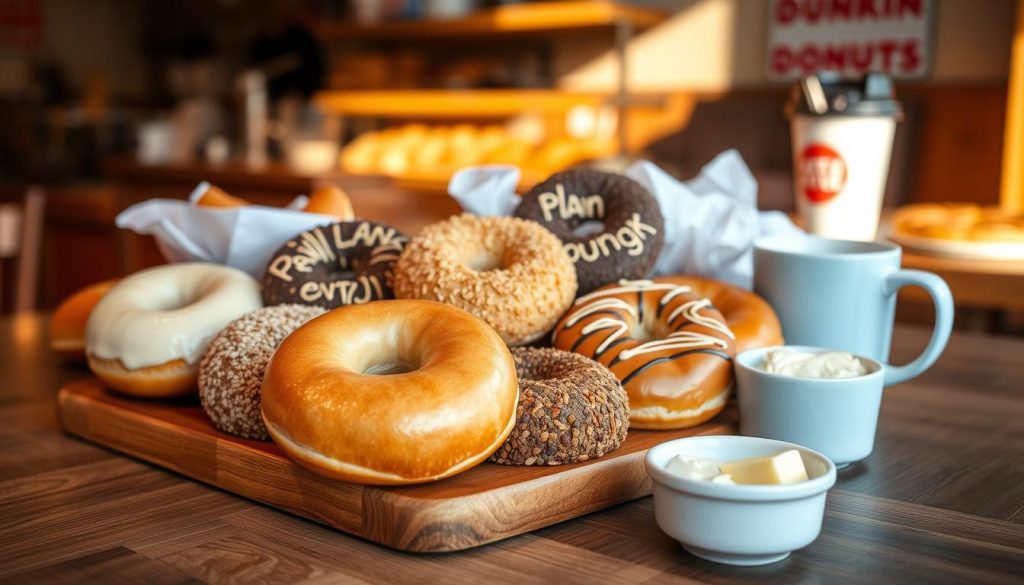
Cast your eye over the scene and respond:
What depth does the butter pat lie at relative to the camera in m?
0.57

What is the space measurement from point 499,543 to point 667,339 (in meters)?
0.27

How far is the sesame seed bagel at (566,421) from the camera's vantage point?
67 centimetres

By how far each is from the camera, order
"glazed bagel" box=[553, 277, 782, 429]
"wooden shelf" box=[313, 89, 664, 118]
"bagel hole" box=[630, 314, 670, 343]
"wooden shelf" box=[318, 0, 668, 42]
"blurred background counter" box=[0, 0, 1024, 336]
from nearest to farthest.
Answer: "glazed bagel" box=[553, 277, 782, 429] → "bagel hole" box=[630, 314, 670, 343] → "blurred background counter" box=[0, 0, 1024, 336] → "wooden shelf" box=[318, 0, 668, 42] → "wooden shelf" box=[313, 89, 664, 118]

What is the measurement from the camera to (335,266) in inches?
38.1

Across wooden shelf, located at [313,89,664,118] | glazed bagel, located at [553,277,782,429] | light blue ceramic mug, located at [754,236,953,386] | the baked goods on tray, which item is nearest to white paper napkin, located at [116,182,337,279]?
glazed bagel, located at [553,277,782,429]

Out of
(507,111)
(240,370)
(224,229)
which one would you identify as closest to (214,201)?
(224,229)

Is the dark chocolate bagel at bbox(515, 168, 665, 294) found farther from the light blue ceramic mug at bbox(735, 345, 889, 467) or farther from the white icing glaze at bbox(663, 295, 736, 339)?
the light blue ceramic mug at bbox(735, 345, 889, 467)

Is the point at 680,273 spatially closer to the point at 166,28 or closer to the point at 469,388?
the point at 469,388

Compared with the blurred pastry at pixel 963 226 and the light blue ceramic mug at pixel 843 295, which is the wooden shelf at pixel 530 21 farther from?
the light blue ceramic mug at pixel 843 295

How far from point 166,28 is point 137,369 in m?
7.84

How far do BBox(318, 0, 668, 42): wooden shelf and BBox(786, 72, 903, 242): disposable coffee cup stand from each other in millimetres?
3048

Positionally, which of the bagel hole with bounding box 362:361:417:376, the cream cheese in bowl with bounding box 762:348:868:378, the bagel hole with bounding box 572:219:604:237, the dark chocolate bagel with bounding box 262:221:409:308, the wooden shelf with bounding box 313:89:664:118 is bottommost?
the cream cheese in bowl with bounding box 762:348:868:378

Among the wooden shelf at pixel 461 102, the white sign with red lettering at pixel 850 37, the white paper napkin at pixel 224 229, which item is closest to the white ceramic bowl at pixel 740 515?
the white paper napkin at pixel 224 229

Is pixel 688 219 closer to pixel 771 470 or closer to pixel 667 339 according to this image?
pixel 667 339
